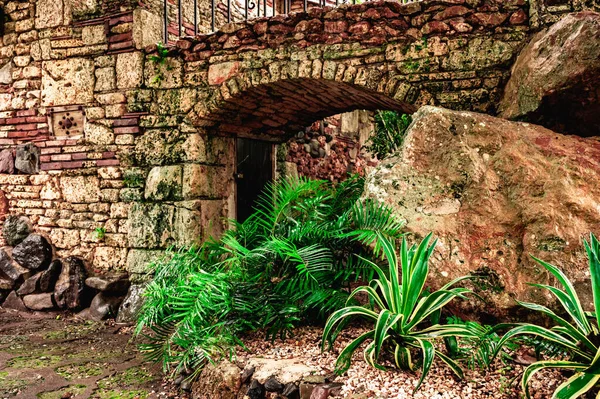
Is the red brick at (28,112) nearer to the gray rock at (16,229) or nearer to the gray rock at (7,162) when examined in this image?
the gray rock at (7,162)

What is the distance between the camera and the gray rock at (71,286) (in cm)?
444

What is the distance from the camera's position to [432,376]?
200cm

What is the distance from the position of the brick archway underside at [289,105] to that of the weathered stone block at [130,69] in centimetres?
82

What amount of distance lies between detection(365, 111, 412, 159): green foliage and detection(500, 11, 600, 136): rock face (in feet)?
4.38

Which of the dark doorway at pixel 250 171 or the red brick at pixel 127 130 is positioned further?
the dark doorway at pixel 250 171

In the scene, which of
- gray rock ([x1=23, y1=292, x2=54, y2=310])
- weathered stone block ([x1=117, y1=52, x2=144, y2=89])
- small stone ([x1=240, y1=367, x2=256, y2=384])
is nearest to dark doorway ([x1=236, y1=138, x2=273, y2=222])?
weathered stone block ([x1=117, y1=52, x2=144, y2=89])

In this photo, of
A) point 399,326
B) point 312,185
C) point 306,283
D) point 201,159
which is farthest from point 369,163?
point 399,326

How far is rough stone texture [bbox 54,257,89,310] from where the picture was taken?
4.44m

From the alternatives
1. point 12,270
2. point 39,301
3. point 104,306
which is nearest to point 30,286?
point 39,301

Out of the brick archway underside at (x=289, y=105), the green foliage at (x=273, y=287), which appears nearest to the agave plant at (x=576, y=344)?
the green foliage at (x=273, y=287)

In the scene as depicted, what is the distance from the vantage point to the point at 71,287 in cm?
446

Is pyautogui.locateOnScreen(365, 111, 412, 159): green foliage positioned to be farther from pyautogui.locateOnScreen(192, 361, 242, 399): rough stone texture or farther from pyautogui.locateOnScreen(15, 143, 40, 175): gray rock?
pyautogui.locateOnScreen(15, 143, 40, 175): gray rock

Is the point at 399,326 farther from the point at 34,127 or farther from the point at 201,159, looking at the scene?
the point at 34,127

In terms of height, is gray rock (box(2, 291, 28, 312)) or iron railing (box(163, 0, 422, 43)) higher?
iron railing (box(163, 0, 422, 43))
